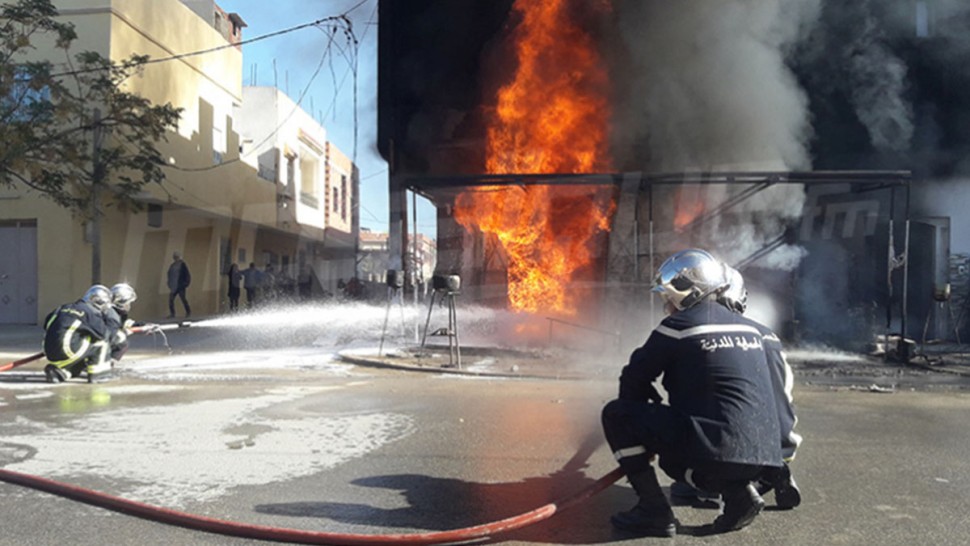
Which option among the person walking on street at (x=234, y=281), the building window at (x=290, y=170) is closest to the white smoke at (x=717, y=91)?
the person walking on street at (x=234, y=281)

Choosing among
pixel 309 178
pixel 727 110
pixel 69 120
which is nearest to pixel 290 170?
pixel 309 178

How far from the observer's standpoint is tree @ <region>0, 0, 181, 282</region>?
1384cm

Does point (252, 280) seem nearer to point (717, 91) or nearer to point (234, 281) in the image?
point (234, 281)

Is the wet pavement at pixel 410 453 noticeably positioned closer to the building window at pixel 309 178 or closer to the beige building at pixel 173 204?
the beige building at pixel 173 204

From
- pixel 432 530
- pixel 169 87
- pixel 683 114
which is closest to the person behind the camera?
pixel 432 530

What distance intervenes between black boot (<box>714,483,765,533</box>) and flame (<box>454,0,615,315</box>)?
11.3 m

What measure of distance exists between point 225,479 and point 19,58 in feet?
51.9

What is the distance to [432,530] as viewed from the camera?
12.5ft

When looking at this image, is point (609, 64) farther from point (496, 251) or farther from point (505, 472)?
point (505, 472)

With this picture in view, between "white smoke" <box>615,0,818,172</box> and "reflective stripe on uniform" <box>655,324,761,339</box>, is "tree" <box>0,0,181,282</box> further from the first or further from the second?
"reflective stripe on uniform" <box>655,324,761,339</box>

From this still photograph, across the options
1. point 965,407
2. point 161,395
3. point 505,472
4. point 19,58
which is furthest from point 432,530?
point 19,58

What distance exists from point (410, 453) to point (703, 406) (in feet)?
8.26

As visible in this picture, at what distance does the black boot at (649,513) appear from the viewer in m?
3.73

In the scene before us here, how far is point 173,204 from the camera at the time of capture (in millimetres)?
19500
